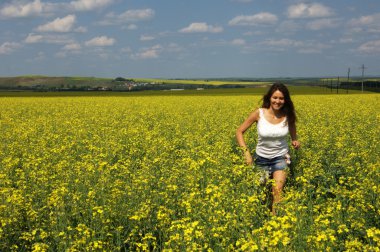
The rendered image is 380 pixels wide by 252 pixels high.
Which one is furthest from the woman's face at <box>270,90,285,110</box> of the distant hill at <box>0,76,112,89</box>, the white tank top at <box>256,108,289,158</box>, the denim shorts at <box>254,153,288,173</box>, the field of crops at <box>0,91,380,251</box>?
the distant hill at <box>0,76,112,89</box>

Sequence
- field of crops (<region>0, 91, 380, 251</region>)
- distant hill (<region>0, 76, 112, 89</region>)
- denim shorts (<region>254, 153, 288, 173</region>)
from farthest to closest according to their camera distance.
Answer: distant hill (<region>0, 76, 112, 89</region>) → denim shorts (<region>254, 153, 288, 173</region>) → field of crops (<region>0, 91, 380, 251</region>)

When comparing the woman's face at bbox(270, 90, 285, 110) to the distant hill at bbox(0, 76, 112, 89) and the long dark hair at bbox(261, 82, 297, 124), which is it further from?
the distant hill at bbox(0, 76, 112, 89)

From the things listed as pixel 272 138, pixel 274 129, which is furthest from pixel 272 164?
pixel 274 129

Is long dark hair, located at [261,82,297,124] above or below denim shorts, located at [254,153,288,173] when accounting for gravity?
above

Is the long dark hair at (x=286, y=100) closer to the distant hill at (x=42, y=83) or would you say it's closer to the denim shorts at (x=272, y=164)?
the denim shorts at (x=272, y=164)

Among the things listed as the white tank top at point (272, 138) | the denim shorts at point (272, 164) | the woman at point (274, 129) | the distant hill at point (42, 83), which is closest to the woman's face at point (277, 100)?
the woman at point (274, 129)

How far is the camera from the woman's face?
23.2ft

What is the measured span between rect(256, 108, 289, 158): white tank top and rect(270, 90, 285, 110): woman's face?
0.31m

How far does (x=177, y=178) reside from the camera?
6.35m

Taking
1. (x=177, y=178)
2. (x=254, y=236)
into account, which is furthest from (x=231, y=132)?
(x=254, y=236)

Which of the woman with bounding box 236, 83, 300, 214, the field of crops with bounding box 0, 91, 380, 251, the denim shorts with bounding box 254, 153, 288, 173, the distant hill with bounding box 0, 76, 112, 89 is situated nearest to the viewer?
the field of crops with bounding box 0, 91, 380, 251

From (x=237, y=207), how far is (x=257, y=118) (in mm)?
2893

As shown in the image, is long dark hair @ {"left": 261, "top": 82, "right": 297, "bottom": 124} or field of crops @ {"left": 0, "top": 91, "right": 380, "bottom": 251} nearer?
field of crops @ {"left": 0, "top": 91, "right": 380, "bottom": 251}

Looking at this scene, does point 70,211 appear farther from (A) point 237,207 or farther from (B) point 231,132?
(B) point 231,132
